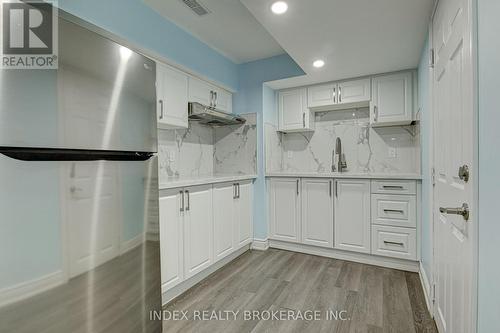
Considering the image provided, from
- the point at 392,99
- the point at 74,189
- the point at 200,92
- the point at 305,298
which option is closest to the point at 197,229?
the point at 305,298

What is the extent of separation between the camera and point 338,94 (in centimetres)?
320

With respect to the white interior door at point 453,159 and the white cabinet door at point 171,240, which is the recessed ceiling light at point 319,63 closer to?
the white interior door at point 453,159

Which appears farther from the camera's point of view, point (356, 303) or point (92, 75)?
point (356, 303)

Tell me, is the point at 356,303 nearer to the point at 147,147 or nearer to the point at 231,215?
the point at 231,215

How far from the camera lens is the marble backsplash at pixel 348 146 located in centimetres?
312

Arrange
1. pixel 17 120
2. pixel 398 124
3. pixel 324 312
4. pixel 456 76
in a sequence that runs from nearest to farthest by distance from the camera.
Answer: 1. pixel 17 120
2. pixel 456 76
3. pixel 324 312
4. pixel 398 124

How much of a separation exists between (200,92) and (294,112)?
1.34 meters

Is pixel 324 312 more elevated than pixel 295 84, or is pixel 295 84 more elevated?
pixel 295 84

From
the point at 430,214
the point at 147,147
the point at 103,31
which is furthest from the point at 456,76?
the point at 103,31

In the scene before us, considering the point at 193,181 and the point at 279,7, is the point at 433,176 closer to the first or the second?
the point at 279,7

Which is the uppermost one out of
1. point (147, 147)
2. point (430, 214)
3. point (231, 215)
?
point (147, 147)

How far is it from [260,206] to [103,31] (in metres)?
2.44

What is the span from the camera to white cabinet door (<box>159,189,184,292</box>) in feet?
6.28

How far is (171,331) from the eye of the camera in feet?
5.52
